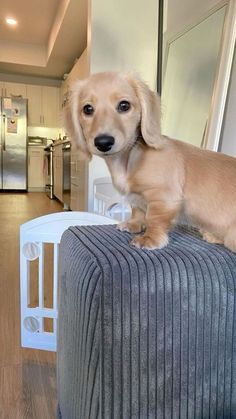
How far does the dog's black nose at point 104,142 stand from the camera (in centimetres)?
70

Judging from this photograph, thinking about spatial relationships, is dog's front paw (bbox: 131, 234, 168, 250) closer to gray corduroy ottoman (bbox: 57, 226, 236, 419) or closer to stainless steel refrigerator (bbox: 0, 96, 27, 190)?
gray corduroy ottoman (bbox: 57, 226, 236, 419)

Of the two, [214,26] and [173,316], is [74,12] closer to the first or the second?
[214,26]

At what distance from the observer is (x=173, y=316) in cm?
53

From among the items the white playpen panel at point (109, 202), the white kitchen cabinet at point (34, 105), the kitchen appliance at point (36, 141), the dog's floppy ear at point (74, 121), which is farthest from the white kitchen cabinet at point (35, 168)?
the dog's floppy ear at point (74, 121)

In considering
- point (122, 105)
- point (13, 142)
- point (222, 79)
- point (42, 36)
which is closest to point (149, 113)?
point (122, 105)

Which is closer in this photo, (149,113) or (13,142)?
(149,113)

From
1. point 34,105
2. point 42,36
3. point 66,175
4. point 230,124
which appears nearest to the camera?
point 230,124

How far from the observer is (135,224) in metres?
0.85

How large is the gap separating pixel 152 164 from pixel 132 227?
0.58ft

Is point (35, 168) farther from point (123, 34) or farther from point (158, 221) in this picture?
point (158, 221)

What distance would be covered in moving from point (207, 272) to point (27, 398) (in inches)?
28.5

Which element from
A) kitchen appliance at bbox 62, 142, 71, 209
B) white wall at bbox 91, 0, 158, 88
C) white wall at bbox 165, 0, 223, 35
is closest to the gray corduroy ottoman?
white wall at bbox 165, 0, 223, 35

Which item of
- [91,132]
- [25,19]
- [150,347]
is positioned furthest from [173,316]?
[25,19]

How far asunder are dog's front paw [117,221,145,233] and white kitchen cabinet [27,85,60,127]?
6137mm
